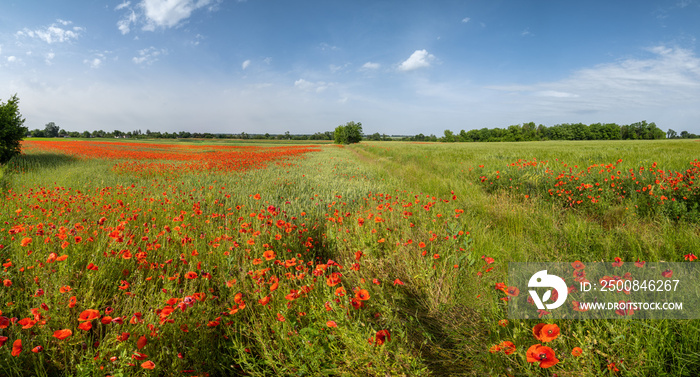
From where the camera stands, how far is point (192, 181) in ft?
27.4

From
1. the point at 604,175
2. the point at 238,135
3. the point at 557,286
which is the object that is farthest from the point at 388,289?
the point at 238,135

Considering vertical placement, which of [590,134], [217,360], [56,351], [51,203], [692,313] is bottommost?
[217,360]

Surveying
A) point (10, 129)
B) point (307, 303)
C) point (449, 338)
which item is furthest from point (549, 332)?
point (10, 129)

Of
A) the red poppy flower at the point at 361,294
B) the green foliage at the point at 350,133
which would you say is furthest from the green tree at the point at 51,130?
the red poppy flower at the point at 361,294

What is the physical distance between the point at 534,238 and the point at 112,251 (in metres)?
5.49

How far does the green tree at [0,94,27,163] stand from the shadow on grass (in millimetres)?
20339

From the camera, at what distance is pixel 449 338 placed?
2.12m

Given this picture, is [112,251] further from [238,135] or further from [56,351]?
[238,135]

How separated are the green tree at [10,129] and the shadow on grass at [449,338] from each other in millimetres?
20339

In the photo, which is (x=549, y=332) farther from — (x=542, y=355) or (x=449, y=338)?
(x=449, y=338)

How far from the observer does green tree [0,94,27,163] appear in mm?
12929

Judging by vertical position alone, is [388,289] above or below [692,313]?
below

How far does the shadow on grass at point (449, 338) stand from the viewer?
1.87 m

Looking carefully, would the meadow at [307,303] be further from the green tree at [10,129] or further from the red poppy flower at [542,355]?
the green tree at [10,129]
